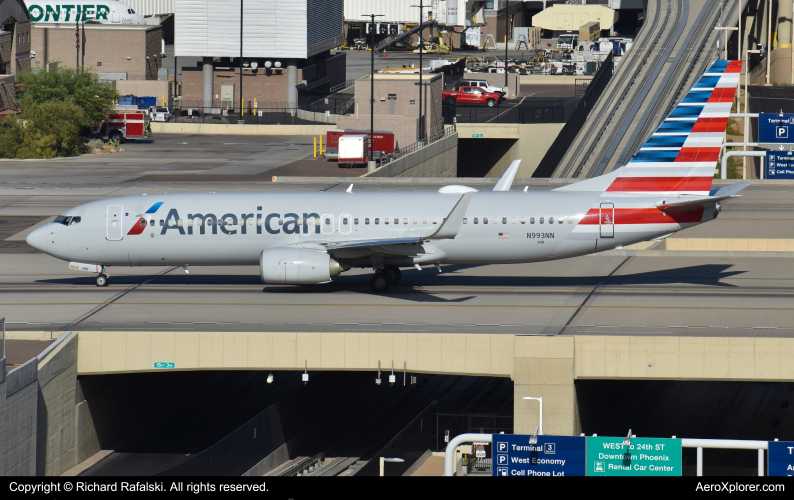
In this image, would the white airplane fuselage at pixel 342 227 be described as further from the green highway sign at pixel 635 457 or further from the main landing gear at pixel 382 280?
the green highway sign at pixel 635 457

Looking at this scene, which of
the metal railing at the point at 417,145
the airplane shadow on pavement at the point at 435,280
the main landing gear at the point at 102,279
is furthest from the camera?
the metal railing at the point at 417,145

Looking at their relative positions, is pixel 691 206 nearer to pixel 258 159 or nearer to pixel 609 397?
pixel 609 397

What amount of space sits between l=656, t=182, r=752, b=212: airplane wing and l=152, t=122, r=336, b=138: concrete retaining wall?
71.4m

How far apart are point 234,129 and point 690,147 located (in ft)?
249

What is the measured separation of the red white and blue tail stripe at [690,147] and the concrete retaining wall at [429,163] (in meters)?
37.0

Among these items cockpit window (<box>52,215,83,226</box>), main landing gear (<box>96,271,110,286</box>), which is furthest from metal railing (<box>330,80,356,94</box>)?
cockpit window (<box>52,215,83,226</box>)

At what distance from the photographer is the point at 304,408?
141 ft

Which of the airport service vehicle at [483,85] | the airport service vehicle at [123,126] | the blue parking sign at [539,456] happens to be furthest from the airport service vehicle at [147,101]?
the blue parking sign at [539,456]

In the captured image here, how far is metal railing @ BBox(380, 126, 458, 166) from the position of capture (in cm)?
8509

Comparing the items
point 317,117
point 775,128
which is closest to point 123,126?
point 317,117

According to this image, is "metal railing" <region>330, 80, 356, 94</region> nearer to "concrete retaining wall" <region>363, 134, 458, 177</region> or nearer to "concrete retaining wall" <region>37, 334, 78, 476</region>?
"concrete retaining wall" <region>363, 134, 458, 177</region>

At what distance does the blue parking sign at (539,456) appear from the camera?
21.1 metres

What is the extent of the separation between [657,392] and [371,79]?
4886 centimetres

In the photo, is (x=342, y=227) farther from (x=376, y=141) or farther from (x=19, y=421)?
(x=376, y=141)
